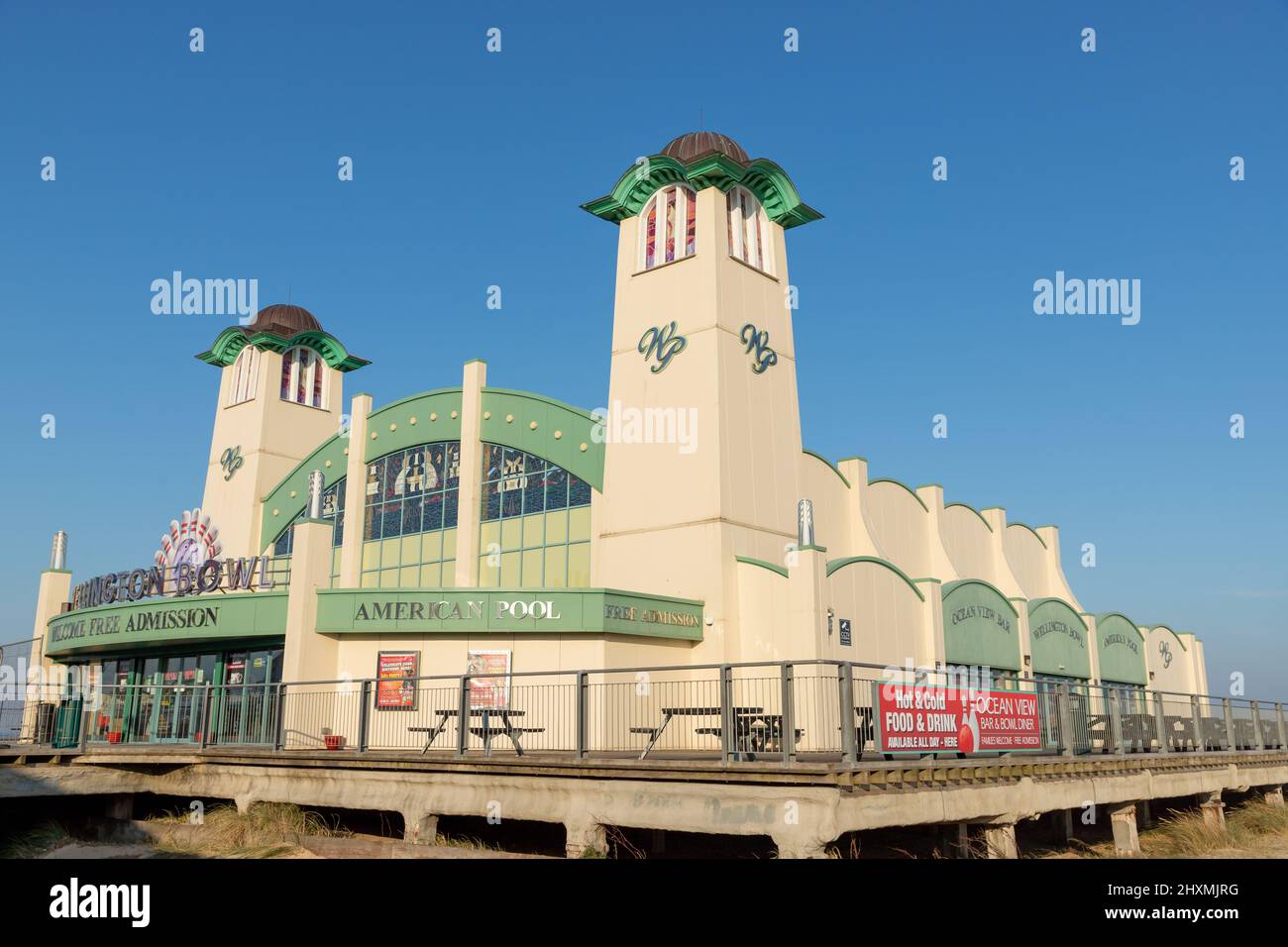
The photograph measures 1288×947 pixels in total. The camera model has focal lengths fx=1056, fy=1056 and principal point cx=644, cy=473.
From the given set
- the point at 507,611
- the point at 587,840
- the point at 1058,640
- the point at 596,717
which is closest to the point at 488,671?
the point at 507,611

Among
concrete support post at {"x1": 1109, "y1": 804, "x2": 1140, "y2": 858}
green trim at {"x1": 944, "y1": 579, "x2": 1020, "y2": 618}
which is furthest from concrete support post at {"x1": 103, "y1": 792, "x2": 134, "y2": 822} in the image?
green trim at {"x1": 944, "y1": 579, "x2": 1020, "y2": 618}

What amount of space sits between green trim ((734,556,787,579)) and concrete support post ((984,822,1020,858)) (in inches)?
417

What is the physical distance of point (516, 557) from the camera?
3041cm

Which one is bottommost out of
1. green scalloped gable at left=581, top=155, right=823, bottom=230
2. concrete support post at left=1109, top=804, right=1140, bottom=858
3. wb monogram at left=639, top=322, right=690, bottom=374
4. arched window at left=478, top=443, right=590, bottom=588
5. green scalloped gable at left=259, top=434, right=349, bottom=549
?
concrete support post at left=1109, top=804, right=1140, bottom=858

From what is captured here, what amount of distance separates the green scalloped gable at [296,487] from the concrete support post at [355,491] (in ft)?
1.41

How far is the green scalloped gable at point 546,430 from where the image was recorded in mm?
29719

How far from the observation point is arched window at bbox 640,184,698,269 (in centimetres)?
2972

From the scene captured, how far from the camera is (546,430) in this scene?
3056 cm

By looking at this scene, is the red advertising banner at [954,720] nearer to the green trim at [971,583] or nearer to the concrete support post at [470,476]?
the green trim at [971,583]

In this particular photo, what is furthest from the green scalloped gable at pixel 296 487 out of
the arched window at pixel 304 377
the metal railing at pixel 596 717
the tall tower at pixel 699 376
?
the tall tower at pixel 699 376

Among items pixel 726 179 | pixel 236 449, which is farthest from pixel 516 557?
pixel 236 449

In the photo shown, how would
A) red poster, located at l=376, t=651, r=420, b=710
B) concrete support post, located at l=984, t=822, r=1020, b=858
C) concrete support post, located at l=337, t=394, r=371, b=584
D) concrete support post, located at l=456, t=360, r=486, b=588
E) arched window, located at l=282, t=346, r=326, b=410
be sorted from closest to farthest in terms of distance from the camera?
concrete support post, located at l=984, t=822, r=1020, b=858 < red poster, located at l=376, t=651, r=420, b=710 < concrete support post, located at l=456, t=360, r=486, b=588 < concrete support post, located at l=337, t=394, r=371, b=584 < arched window, located at l=282, t=346, r=326, b=410

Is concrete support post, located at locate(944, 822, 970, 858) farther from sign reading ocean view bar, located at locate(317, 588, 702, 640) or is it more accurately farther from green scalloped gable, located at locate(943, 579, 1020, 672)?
green scalloped gable, located at locate(943, 579, 1020, 672)
